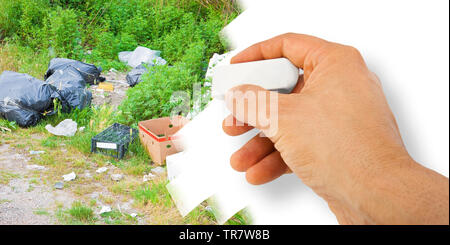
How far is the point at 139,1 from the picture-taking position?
409cm

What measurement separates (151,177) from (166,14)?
2.34 metres

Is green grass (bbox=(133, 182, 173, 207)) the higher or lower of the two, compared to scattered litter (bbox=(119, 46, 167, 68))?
lower

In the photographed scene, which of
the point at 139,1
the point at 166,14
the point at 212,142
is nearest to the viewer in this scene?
the point at 212,142

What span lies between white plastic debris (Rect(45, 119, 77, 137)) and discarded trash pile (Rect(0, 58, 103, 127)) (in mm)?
176

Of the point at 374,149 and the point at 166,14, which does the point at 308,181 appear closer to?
the point at 374,149

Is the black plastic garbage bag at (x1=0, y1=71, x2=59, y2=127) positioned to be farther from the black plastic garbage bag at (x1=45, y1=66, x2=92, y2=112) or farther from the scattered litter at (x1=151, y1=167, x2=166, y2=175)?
the scattered litter at (x1=151, y1=167, x2=166, y2=175)

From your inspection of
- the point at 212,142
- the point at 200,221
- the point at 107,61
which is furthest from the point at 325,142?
the point at 107,61

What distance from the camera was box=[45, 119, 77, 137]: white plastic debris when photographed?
2.41 meters

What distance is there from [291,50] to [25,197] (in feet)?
4.66

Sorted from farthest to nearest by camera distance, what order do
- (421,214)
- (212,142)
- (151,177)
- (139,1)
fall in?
1. (139,1)
2. (151,177)
3. (212,142)
4. (421,214)

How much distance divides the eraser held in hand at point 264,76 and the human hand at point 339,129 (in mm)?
42

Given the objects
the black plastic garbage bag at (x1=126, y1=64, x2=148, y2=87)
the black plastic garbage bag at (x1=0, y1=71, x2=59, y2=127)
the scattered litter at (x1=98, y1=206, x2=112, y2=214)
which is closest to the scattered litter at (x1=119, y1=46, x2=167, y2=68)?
the black plastic garbage bag at (x1=126, y1=64, x2=148, y2=87)

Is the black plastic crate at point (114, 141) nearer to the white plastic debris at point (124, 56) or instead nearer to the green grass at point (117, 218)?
the green grass at point (117, 218)

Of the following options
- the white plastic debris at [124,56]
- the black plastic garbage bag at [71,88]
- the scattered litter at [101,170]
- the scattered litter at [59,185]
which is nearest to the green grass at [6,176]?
the scattered litter at [59,185]
